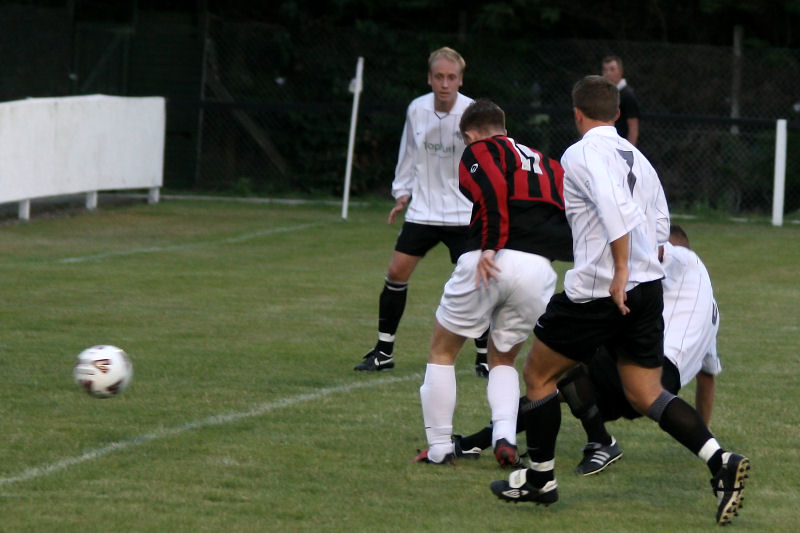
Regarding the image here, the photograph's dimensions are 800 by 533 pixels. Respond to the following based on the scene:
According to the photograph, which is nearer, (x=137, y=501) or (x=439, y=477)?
(x=137, y=501)

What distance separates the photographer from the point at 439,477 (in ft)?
19.6

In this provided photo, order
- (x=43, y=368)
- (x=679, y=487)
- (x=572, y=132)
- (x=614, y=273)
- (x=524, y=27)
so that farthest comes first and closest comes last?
1. (x=524, y=27)
2. (x=572, y=132)
3. (x=43, y=368)
4. (x=679, y=487)
5. (x=614, y=273)

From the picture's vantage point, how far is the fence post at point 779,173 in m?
18.0

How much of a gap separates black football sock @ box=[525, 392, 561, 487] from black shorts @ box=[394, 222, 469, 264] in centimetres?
326

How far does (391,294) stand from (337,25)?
1418cm

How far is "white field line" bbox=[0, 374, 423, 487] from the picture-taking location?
5875 mm

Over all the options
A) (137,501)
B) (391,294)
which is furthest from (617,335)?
(391,294)

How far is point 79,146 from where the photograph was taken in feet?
57.1

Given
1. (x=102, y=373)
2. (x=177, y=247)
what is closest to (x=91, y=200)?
(x=177, y=247)

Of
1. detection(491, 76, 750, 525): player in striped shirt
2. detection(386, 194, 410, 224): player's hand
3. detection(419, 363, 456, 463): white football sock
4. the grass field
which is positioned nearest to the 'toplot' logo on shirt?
detection(386, 194, 410, 224): player's hand

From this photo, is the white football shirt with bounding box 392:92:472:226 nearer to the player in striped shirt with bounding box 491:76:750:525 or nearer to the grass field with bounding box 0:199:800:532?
the grass field with bounding box 0:199:800:532

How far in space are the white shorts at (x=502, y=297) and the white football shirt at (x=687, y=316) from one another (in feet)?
1.94

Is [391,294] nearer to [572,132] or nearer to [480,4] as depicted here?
[572,132]

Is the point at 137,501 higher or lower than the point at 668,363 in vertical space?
lower
